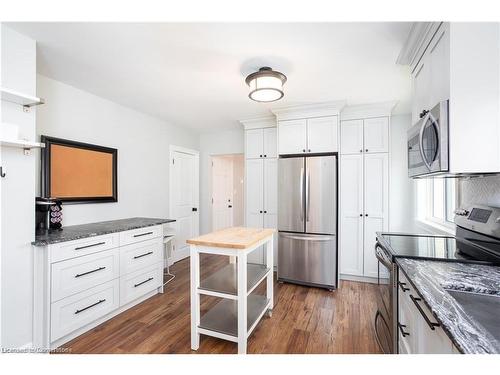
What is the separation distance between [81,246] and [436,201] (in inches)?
161

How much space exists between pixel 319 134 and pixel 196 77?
180 centimetres

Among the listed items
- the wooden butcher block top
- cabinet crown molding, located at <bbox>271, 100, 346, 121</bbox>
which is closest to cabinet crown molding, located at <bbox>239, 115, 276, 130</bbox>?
cabinet crown molding, located at <bbox>271, 100, 346, 121</bbox>

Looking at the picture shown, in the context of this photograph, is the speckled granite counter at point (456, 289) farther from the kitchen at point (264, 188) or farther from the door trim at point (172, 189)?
the door trim at point (172, 189)

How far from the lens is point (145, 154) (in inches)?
141

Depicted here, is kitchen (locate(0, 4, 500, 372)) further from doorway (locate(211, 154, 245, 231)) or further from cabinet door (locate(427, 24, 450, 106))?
doorway (locate(211, 154, 245, 231))

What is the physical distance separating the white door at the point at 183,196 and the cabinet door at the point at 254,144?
1300 millimetres

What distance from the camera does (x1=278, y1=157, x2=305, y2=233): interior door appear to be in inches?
126

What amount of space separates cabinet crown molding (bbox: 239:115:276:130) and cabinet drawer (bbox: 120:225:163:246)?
217 cm

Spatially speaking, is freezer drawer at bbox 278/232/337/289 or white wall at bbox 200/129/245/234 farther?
white wall at bbox 200/129/245/234

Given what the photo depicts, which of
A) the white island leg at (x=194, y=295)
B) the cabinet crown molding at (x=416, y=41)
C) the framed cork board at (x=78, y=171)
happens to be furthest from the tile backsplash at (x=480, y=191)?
the framed cork board at (x=78, y=171)

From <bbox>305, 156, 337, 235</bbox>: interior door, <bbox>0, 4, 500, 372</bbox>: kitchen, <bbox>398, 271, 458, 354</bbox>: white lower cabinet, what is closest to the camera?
<bbox>398, 271, 458, 354</bbox>: white lower cabinet

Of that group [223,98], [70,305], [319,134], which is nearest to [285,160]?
[319,134]

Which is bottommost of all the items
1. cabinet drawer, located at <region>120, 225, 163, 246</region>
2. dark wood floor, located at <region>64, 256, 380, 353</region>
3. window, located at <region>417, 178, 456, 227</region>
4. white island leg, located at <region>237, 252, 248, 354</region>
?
dark wood floor, located at <region>64, 256, 380, 353</region>

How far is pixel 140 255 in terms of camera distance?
2.65 meters
